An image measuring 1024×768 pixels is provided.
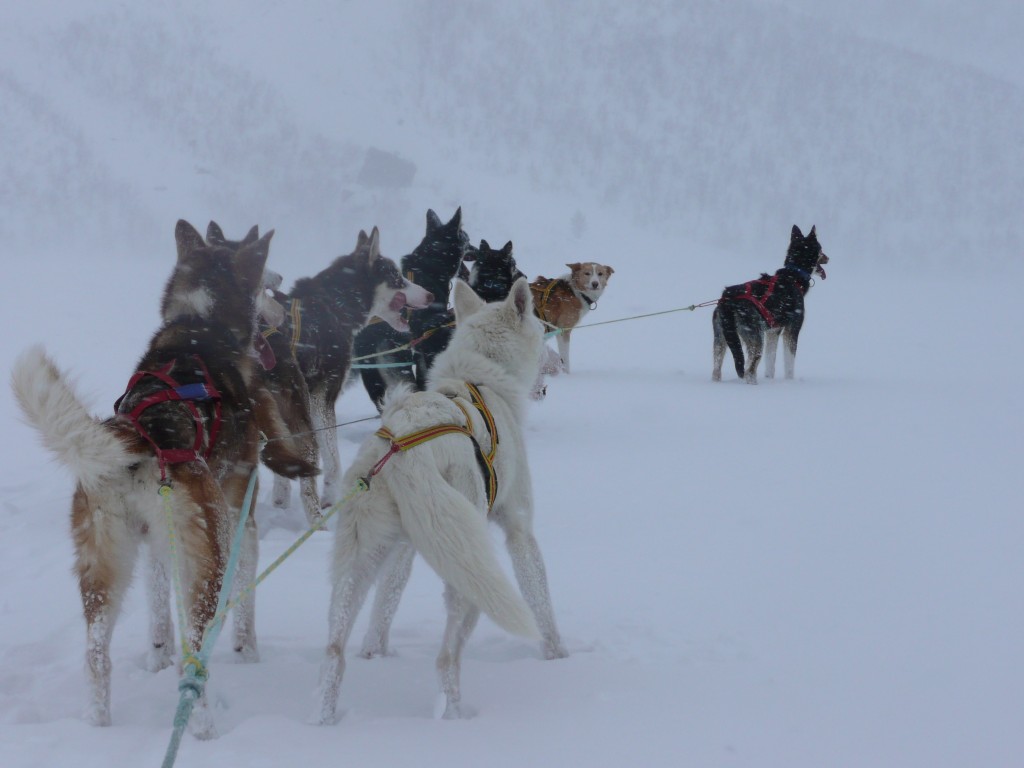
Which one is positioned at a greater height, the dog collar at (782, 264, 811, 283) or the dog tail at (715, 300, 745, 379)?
the dog collar at (782, 264, 811, 283)

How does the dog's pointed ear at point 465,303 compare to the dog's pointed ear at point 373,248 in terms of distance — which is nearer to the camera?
the dog's pointed ear at point 465,303

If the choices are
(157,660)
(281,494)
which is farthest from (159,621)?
(281,494)

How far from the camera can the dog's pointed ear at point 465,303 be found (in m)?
3.24

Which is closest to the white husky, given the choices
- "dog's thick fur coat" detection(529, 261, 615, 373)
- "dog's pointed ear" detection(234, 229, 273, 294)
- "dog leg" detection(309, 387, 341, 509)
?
"dog's pointed ear" detection(234, 229, 273, 294)

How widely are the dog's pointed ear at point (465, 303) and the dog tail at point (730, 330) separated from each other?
650 centimetres

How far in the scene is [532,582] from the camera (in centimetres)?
279

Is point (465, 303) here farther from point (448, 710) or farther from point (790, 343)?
point (790, 343)

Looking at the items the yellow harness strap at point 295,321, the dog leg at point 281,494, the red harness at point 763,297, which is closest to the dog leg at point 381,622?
the yellow harness strap at point 295,321

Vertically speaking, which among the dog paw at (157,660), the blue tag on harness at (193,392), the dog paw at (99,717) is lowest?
the dog paw at (157,660)

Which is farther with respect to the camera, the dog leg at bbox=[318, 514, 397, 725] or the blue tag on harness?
the blue tag on harness

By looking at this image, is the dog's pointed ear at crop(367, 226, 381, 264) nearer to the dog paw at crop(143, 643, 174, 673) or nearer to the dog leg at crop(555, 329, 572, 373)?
the dog paw at crop(143, 643, 174, 673)

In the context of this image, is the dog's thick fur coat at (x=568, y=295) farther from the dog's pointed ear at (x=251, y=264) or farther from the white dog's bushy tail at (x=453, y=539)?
the white dog's bushy tail at (x=453, y=539)

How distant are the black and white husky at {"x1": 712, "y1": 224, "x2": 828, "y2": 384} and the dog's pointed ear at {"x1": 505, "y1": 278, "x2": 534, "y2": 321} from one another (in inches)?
258

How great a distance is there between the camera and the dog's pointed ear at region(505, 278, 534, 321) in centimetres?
307
